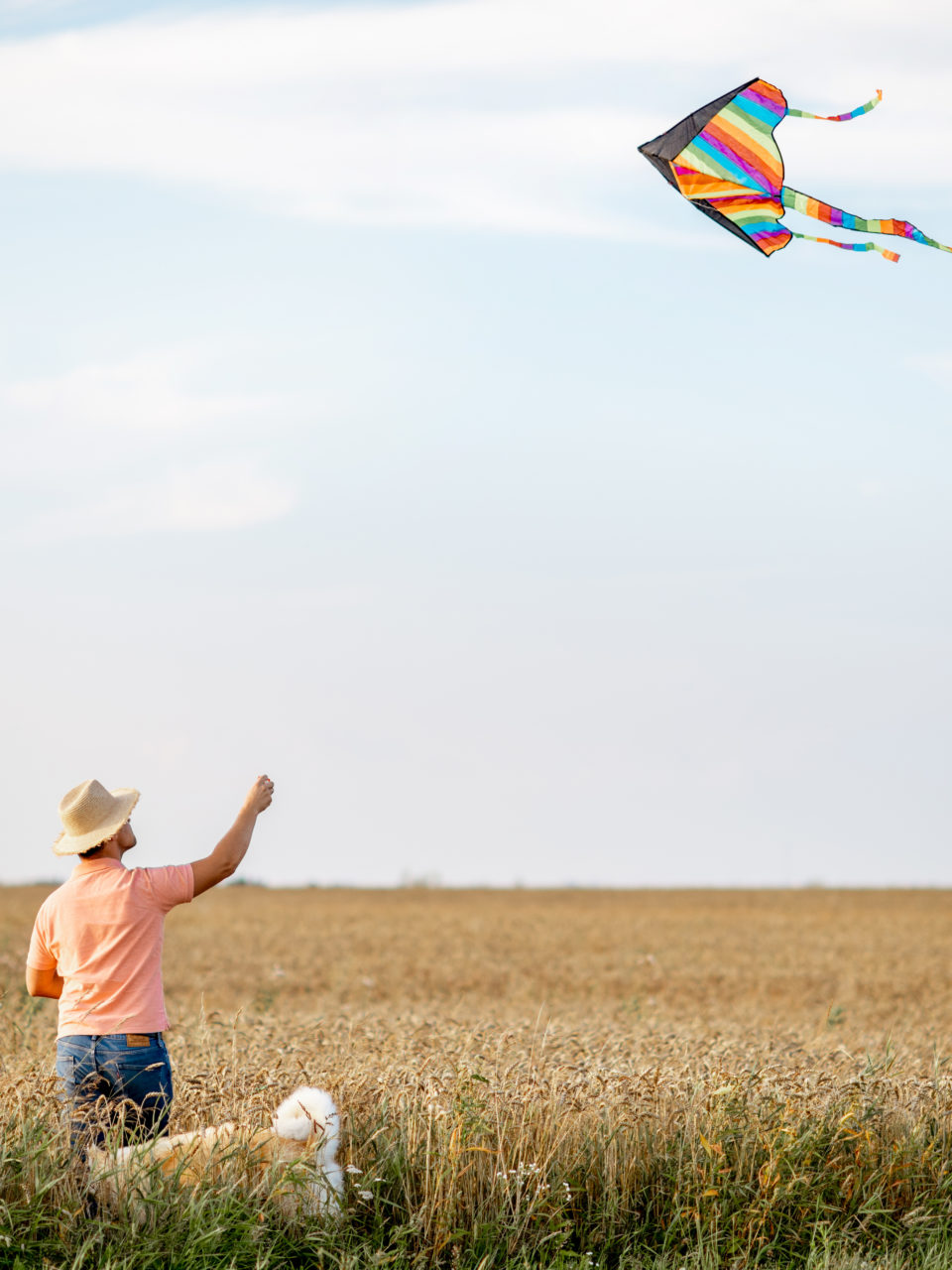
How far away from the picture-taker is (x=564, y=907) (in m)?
41.2

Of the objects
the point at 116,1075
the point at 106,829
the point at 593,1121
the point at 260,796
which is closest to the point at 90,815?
the point at 106,829

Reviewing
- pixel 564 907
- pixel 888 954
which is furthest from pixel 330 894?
pixel 888 954

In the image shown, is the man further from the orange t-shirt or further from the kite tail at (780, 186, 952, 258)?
the kite tail at (780, 186, 952, 258)

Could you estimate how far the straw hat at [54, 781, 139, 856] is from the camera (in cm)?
675

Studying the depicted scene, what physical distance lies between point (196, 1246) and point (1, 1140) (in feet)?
3.60

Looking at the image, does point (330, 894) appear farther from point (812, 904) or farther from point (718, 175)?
point (718, 175)

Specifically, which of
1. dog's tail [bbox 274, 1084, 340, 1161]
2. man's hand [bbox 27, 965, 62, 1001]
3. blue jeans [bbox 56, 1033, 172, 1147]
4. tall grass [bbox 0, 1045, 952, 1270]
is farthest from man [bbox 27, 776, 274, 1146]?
dog's tail [bbox 274, 1084, 340, 1161]

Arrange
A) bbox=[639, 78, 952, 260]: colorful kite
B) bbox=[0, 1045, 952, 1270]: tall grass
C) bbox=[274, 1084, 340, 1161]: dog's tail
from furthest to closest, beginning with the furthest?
bbox=[639, 78, 952, 260]: colorful kite < bbox=[274, 1084, 340, 1161]: dog's tail < bbox=[0, 1045, 952, 1270]: tall grass

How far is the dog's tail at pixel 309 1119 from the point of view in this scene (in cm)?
643

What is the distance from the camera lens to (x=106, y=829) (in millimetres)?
6758

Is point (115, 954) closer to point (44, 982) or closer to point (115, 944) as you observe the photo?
point (115, 944)

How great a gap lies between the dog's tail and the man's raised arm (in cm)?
111

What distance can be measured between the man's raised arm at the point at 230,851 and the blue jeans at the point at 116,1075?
814 mm

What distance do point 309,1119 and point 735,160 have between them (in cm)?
558
